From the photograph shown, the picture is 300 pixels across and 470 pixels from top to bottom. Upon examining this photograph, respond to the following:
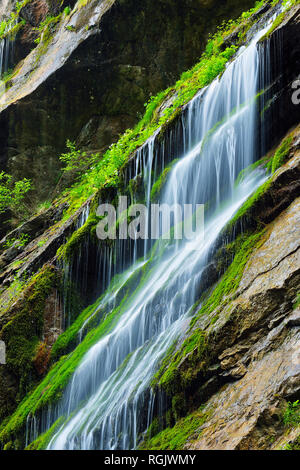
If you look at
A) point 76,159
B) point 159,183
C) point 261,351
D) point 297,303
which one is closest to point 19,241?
point 76,159

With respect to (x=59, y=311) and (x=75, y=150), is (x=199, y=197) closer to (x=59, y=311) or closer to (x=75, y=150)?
(x=59, y=311)

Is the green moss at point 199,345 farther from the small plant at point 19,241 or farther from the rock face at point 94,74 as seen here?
the rock face at point 94,74

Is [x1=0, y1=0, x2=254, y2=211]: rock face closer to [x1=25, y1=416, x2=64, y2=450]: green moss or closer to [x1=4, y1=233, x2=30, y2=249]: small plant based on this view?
[x1=4, y1=233, x2=30, y2=249]: small plant

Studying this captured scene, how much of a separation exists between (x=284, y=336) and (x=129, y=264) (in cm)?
460

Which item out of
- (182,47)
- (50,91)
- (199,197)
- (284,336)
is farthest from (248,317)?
(50,91)

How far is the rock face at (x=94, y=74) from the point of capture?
13844 mm

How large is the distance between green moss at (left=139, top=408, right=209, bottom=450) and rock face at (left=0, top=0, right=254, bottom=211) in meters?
12.8

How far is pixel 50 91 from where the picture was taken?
15.2 metres

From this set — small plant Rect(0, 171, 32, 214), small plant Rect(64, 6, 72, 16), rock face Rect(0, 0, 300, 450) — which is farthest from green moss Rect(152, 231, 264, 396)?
small plant Rect(64, 6, 72, 16)

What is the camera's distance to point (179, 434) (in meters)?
3.91

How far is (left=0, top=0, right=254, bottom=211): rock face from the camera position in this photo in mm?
13844

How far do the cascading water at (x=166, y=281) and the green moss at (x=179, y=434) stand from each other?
230mm

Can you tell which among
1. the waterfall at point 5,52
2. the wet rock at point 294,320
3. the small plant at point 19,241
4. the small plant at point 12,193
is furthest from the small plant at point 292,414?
the waterfall at point 5,52

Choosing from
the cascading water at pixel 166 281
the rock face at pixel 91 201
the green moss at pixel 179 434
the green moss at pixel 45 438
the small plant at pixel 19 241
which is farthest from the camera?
the small plant at pixel 19 241
